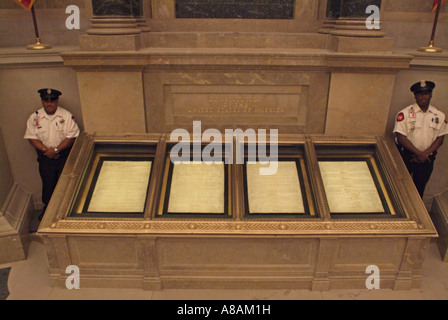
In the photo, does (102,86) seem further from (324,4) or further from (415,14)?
(415,14)

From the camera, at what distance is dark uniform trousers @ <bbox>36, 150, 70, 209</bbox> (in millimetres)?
4262

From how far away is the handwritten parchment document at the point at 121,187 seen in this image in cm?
349

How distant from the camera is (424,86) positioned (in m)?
3.84

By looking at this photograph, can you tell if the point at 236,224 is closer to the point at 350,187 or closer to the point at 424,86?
the point at 350,187

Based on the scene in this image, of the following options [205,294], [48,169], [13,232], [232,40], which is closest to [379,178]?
[205,294]

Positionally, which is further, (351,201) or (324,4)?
(324,4)

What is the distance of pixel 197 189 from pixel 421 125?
2.72 meters

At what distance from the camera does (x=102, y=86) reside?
12.9 ft

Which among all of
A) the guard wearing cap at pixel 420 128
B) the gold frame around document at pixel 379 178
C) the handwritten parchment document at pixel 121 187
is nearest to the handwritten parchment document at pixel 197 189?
the handwritten parchment document at pixel 121 187

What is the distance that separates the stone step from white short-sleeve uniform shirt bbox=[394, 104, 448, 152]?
1.27 metres

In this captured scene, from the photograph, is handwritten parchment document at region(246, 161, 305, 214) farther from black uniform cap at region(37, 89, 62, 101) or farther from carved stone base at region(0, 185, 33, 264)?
carved stone base at region(0, 185, 33, 264)
